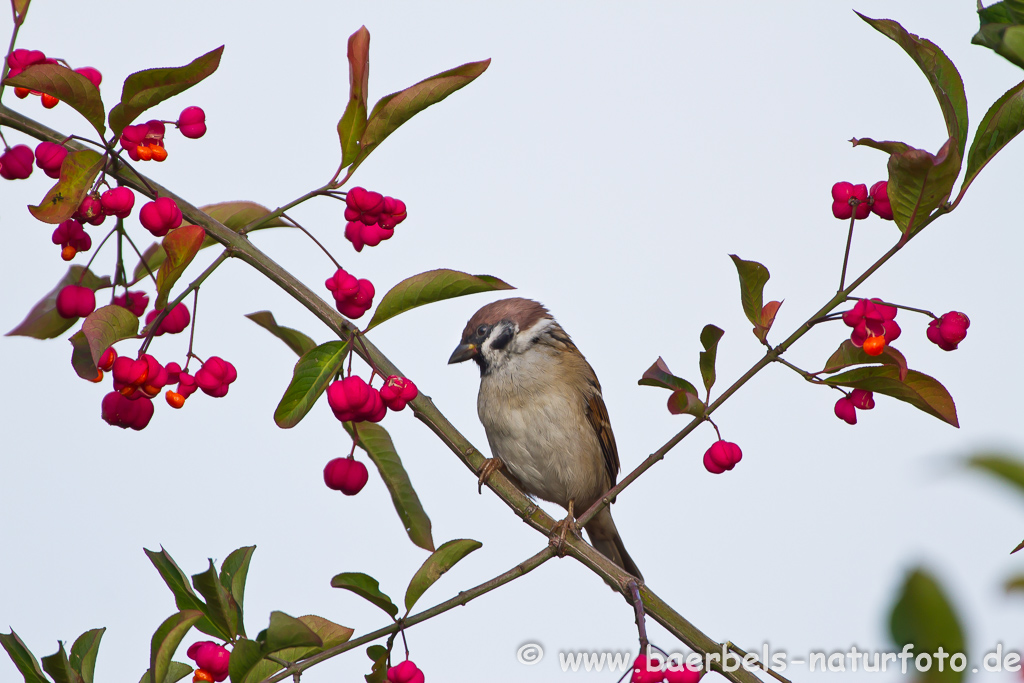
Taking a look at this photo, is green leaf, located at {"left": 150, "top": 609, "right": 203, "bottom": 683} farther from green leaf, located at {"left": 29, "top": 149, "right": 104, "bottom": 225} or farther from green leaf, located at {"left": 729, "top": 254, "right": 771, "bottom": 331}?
green leaf, located at {"left": 729, "top": 254, "right": 771, "bottom": 331}

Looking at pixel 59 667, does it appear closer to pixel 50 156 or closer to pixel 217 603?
pixel 217 603

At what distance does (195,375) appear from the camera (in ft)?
7.45

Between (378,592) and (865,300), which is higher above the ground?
(865,300)

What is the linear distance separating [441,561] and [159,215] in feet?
3.50

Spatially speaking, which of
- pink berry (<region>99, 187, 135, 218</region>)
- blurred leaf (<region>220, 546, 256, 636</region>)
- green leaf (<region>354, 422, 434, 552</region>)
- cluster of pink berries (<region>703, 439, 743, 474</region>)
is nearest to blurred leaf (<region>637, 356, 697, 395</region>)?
cluster of pink berries (<region>703, 439, 743, 474</region>)

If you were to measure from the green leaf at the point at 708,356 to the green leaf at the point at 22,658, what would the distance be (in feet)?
5.56

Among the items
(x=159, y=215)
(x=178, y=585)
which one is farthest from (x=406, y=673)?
(x=159, y=215)

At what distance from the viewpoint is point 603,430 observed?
15.5 feet

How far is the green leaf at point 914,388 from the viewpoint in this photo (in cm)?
198

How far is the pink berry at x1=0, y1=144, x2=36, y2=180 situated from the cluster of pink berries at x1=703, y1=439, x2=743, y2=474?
187 centimetres

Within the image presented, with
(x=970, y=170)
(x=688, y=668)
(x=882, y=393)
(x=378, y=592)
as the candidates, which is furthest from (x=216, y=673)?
(x=970, y=170)

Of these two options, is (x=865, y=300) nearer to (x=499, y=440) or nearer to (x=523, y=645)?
(x=523, y=645)

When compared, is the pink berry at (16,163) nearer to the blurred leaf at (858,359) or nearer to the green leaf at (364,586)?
the green leaf at (364,586)

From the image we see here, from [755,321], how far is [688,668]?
2.60 ft
